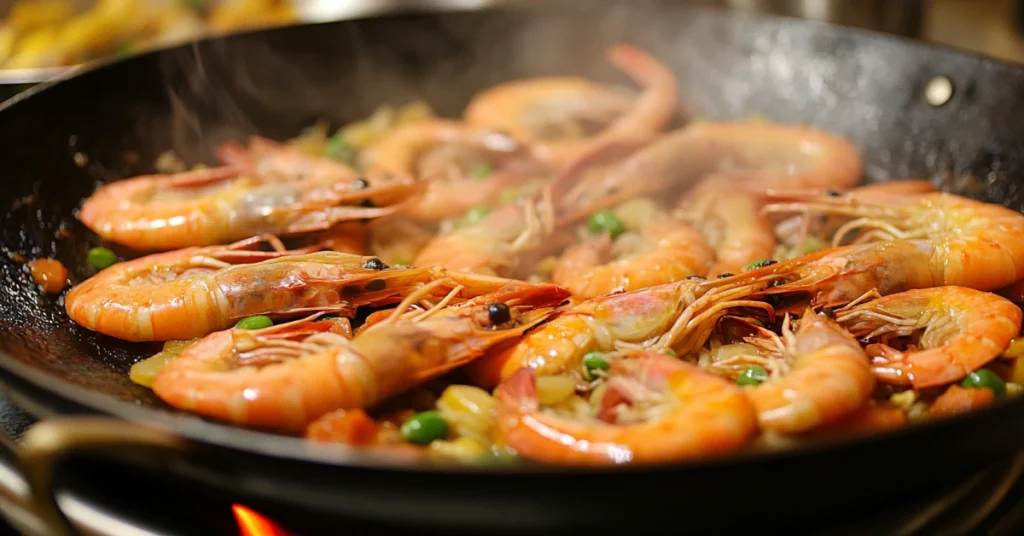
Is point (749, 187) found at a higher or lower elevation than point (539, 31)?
lower

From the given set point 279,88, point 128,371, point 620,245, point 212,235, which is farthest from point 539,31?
point 128,371

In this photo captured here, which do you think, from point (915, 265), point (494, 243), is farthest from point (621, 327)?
point (915, 265)

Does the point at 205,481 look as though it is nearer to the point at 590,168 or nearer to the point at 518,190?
the point at 518,190

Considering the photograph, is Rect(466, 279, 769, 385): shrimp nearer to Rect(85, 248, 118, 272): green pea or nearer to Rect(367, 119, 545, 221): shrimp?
Rect(367, 119, 545, 221): shrimp

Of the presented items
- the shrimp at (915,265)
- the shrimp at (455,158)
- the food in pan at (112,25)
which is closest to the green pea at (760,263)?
the shrimp at (915,265)

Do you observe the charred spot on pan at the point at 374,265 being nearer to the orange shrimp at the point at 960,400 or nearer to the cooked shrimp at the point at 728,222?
the cooked shrimp at the point at 728,222

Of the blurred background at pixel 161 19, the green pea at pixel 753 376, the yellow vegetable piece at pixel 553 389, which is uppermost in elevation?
the blurred background at pixel 161 19
